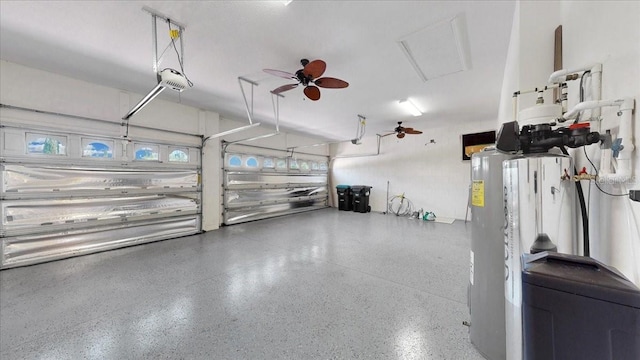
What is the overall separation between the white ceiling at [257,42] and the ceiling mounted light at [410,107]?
23 centimetres

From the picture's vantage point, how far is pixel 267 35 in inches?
96.6

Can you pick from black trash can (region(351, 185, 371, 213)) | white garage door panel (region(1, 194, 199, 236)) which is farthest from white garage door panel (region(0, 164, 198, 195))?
black trash can (region(351, 185, 371, 213))

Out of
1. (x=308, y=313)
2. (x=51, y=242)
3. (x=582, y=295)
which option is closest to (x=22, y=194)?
(x=51, y=242)

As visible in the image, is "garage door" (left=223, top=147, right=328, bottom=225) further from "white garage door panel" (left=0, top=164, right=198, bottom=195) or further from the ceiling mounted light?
the ceiling mounted light

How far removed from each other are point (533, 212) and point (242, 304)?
236cm

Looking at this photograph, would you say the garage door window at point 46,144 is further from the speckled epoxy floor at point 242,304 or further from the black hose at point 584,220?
the black hose at point 584,220

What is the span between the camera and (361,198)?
7973 mm

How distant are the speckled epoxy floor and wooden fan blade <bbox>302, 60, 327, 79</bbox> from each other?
2446 millimetres

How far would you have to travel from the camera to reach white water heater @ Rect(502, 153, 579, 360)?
1061 millimetres

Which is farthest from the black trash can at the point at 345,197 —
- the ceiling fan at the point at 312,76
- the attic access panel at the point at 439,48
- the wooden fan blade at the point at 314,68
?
the wooden fan blade at the point at 314,68

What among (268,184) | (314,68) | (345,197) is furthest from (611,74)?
(345,197)

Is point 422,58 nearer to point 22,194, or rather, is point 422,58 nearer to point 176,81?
point 176,81

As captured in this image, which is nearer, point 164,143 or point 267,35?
point 267,35

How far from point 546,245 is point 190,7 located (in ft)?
10.2
